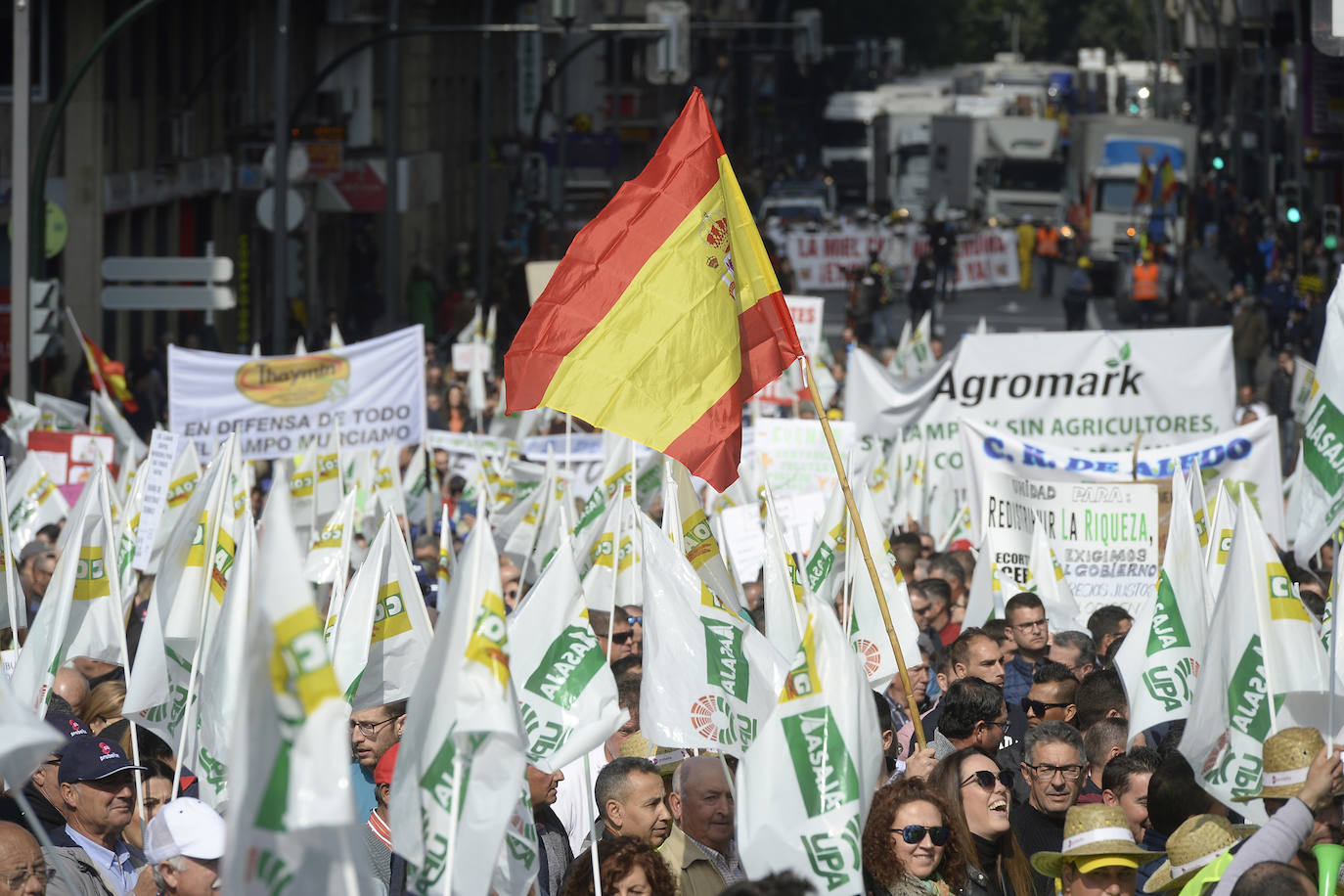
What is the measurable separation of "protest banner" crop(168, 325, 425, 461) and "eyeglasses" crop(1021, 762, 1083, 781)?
26.6 ft

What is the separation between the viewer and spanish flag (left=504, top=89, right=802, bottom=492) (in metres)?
7.59

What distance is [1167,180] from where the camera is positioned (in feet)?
156

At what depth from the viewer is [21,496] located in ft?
40.5

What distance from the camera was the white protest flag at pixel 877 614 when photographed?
26.5 feet

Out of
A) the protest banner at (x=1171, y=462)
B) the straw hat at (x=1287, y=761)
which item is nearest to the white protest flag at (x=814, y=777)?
the straw hat at (x=1287, y=761)

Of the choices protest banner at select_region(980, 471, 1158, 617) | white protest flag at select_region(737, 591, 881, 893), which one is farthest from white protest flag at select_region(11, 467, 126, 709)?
protest banner at select_region(980, 471, 1158, 617)

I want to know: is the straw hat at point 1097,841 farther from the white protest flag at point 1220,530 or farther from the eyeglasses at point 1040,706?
the white protest flag at point 1220,530

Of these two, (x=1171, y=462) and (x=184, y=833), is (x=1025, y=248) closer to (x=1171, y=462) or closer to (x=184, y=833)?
(x=1171, y=462)

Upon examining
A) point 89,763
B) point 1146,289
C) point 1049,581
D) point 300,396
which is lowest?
point 1146,289

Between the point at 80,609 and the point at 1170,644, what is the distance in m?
4.06

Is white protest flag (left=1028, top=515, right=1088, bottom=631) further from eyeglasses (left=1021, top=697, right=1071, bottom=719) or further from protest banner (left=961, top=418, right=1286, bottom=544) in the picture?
eyeglasses (left=1021, top=697, right=1071, bottom=719)

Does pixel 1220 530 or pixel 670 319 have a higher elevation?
pixel 670 319

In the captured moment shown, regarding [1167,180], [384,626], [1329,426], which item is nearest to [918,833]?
[384,626]

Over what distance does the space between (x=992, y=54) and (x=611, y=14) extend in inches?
2649
